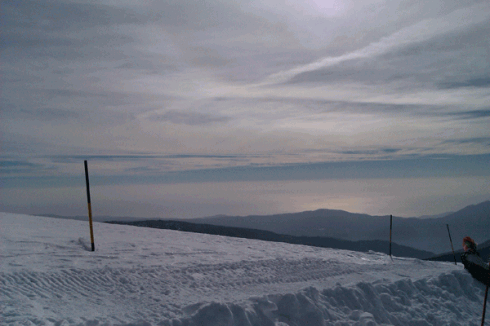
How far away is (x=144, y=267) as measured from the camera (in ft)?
28.1

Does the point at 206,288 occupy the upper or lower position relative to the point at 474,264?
upper

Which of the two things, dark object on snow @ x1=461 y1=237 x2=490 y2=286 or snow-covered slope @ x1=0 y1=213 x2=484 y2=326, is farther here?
dark object on snow @ x1=461 y1=237 x2=490 y2=286

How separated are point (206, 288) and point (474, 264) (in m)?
8.36

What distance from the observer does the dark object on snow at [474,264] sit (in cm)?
958

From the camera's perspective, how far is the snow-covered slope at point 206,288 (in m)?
5.83

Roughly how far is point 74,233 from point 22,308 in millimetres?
7540

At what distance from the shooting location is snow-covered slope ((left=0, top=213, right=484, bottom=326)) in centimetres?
583

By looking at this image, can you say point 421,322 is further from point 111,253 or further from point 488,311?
point 111,253

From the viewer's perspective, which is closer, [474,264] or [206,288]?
[206,288]

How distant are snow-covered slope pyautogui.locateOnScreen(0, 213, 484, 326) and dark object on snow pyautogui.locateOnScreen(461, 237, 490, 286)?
27 cm

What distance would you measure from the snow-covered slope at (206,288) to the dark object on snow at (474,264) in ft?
0.88

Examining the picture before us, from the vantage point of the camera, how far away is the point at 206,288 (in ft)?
24.5

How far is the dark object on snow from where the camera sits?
9.58 m

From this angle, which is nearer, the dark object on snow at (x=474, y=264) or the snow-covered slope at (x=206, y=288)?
the snow-covered slope at (x=206, y=288)
